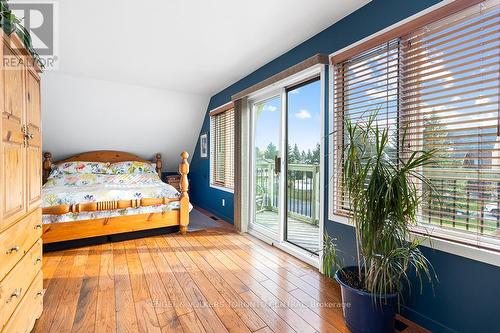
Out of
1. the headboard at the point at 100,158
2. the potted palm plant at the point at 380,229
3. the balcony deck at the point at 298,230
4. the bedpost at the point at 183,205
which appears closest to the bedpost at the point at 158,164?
the headboard at the point at 100,158

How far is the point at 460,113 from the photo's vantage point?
1.49 meters

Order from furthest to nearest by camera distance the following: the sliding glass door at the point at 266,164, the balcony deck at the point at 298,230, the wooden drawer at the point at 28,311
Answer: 1. the sliding glass door at the point at 266,164
2. the balcony deck at the point at 298,230
3. the wooden drawer at the point at 28,311

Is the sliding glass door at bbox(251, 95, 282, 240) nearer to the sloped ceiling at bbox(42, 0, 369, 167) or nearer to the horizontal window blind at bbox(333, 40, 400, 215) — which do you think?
the sloped ceiling at bbox(42, 0, 369, 167)

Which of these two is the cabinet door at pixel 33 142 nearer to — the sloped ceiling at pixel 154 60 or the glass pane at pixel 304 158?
the sloped ceiling at pixel 154 60

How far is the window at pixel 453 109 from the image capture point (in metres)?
1.38

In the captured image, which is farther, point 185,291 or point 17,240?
point 185,291

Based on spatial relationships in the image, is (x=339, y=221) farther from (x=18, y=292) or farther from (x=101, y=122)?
(x=101, y=122)

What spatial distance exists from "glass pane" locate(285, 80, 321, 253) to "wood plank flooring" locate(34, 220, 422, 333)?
20.9 inches

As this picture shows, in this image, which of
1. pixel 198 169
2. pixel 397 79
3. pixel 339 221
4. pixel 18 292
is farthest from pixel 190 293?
pixel 198 169

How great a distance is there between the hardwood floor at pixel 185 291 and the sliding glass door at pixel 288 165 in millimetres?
523

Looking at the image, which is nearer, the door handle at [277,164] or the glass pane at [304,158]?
the glass pane at [304,158]

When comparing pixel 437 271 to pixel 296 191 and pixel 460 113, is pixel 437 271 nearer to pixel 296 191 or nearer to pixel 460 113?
pixel 460 113

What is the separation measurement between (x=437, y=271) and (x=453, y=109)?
1025mm
